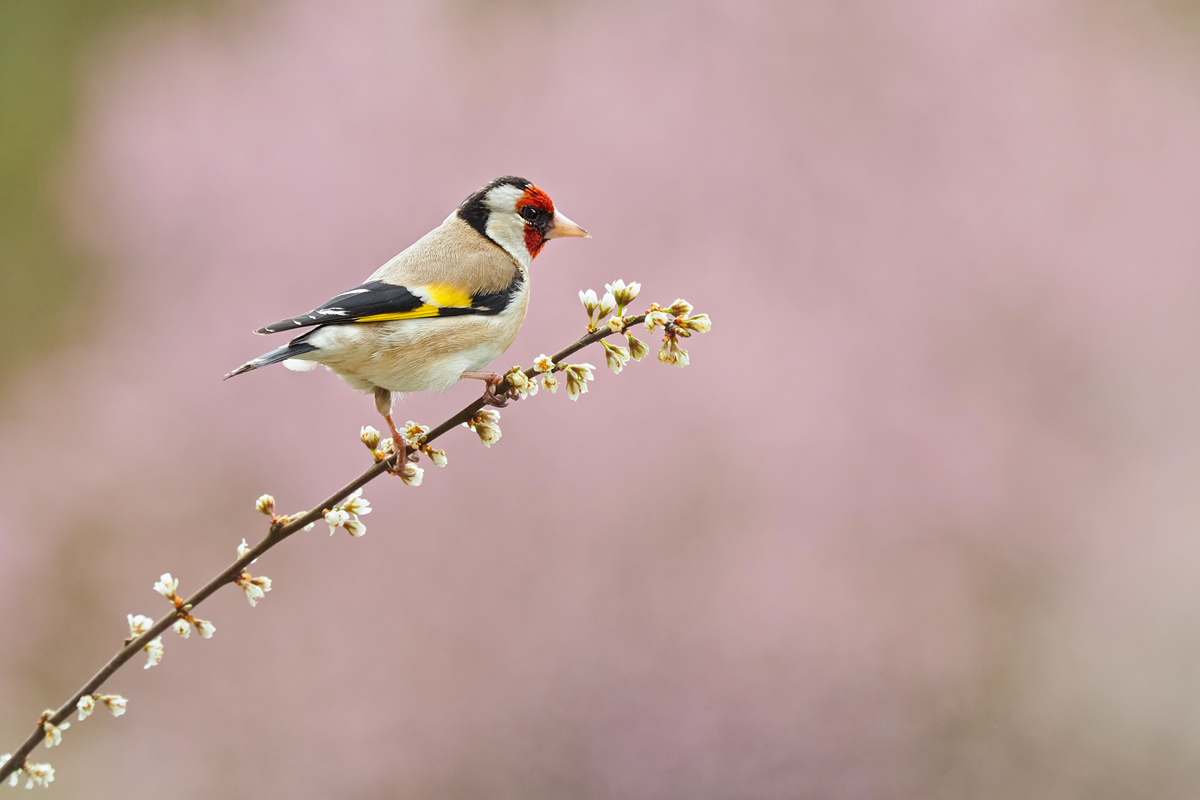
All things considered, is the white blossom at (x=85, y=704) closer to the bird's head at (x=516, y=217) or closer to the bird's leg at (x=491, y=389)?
the bird's leg at (x=491, y=389)

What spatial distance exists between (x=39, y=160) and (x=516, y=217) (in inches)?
195

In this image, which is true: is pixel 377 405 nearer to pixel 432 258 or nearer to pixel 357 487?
pixel 432 258

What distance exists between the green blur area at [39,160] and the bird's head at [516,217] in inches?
160

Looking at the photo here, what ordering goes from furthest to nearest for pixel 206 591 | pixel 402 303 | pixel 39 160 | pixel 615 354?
pixel 39 160, pixel 402 303, pixel 615 354, pixel 206 591

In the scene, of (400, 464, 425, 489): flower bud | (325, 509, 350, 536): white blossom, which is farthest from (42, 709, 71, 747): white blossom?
(400, 464, 425, 489): flower bud

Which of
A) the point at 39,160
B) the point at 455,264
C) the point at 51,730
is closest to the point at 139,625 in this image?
the point at 51,730

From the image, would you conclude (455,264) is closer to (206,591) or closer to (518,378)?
(518,378)

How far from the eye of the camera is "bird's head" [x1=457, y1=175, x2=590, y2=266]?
2.25 m

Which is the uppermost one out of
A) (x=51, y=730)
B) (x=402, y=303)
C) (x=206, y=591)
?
(x=402, y=303)

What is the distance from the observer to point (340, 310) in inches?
68.9

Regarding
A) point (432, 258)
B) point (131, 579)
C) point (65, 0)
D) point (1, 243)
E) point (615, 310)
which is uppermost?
point (65, 0)

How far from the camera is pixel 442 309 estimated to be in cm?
202

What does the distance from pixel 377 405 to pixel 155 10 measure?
16.8 ft

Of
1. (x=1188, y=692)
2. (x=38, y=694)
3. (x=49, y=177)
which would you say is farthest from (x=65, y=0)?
(x=1188, y=692)
